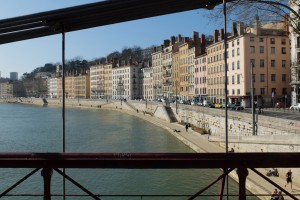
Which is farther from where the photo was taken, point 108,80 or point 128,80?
point 108,80

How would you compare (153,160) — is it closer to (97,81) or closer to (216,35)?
(216,35)

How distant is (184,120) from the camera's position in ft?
199

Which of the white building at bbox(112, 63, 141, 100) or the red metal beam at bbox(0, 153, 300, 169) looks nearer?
the red metal beam at bbox(0, 153, 300, 169)

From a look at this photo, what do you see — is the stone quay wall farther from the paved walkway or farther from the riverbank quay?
the paved walkway

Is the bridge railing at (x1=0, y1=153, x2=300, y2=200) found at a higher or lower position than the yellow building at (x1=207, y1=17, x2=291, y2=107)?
lower

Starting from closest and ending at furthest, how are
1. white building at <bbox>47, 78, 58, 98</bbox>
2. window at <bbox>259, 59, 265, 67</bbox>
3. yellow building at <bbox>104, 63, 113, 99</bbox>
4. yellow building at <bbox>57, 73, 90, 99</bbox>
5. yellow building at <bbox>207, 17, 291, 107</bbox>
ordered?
yellow building at <bbox>207, 17, 291, 107</bbox> → window at <bbox>259, 59, 265, 67</bbox> → yellow building at <bbox>104, 63, 113, 99</bbox> → yellow building at <bbox>57, 73, 90, 99</bbox> → white building at <bbox>47, 78, 58, 98</bbox>

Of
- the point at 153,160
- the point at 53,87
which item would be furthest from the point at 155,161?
the point at 53,87

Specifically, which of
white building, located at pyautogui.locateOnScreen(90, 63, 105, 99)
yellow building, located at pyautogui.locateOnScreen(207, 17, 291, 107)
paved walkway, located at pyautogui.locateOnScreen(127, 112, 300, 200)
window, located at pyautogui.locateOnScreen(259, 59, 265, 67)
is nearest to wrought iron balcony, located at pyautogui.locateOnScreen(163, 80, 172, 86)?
yellow building, located at pyautogui.locateOnScreen(207, 17, 291, 107)

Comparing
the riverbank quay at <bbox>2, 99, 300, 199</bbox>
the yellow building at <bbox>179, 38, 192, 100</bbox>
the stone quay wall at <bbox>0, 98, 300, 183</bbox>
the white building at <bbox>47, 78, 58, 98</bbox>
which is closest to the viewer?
the riverbank quay at <bbox>2, 99, 300, 199</bbox>

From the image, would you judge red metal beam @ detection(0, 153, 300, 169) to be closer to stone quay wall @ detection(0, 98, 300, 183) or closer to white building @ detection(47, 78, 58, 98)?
stone quay wall @ detection(0, 98, 300, 183)

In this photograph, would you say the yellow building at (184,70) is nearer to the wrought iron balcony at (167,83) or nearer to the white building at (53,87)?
the wrought iron balcony at (167,83)

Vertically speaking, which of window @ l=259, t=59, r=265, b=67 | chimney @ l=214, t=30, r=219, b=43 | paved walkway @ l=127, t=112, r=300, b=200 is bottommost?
paved walkway @ l=127, t=112, r=300, b=200

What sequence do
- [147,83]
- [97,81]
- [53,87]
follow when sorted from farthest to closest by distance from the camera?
1. [53,87]
2. [97,81]
3. [147,83]

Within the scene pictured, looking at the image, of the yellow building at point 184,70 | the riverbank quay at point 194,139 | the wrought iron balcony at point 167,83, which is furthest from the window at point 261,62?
the wrought iron balcony at point 167,83
